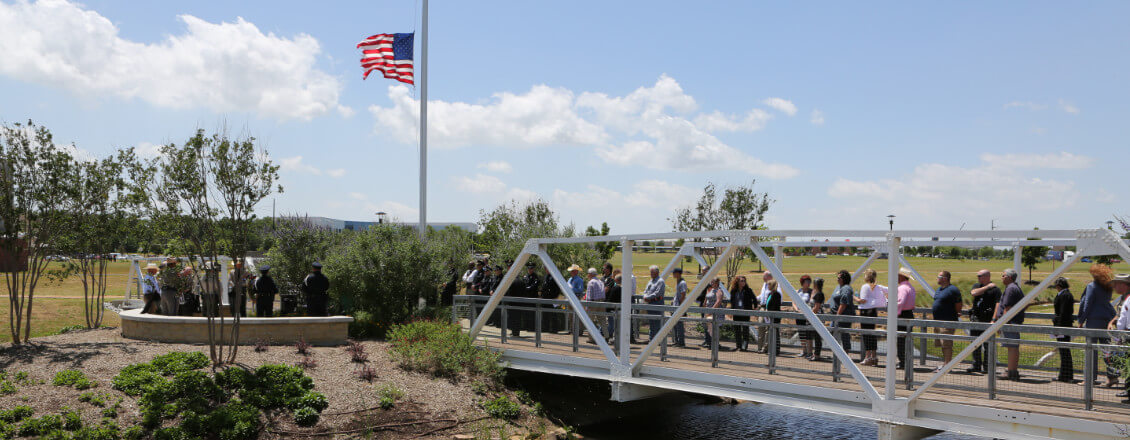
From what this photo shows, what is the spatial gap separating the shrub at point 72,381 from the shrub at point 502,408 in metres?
6.02

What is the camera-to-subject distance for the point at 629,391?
12.1 m

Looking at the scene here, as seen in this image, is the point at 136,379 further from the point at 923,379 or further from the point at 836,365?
the point at 923,379

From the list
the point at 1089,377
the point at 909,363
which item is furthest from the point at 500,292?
the point at 1089,377

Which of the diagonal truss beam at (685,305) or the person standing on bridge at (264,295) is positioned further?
the person standing on bridge at (264,295)

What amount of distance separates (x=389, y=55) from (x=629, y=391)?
1326 centimetres

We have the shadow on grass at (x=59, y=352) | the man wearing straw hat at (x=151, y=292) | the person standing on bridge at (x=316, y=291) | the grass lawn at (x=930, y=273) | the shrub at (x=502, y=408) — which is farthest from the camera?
the grass lawn at (x=930, y=273)

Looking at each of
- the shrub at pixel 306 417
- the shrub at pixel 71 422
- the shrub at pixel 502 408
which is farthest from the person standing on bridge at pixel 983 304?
the shrub at pixel 71 422

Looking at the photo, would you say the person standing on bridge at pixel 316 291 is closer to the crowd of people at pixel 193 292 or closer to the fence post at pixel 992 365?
the crowd of people at pixel 193 292

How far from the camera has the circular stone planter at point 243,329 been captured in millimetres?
14695

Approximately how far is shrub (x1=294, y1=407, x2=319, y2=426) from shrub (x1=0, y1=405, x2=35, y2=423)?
3.36m

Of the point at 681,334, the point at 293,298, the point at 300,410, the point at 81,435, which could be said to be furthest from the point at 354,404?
the point at 293,298

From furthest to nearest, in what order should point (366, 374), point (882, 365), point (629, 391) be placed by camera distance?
1. point (366, 374)
2. point (629, 391)
3. point (882, 365)

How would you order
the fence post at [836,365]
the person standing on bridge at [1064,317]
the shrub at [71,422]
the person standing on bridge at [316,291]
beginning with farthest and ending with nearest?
the person standing on bridge at [316,291]
the fence post at [836,365]
the shrub at [71,422]
the person standing on bridge at [1064,317]

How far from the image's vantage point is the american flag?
2138cm
